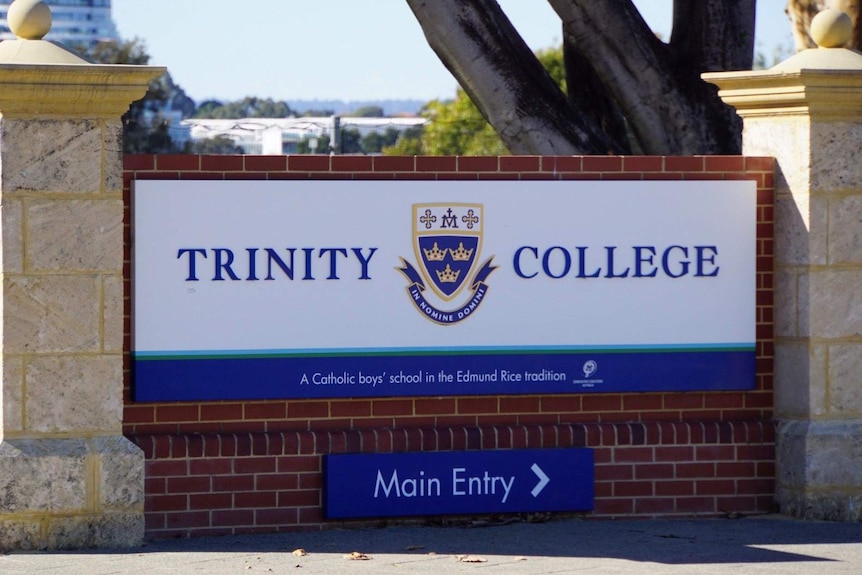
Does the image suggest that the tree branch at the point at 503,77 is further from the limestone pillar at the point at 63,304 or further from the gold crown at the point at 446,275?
the limestone pillar at the point at 63,304

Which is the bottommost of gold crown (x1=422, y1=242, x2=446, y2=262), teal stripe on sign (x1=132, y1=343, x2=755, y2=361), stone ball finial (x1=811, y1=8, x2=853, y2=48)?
teal stripe on sign (x1=132, y1=343, x2=755, y2=361)

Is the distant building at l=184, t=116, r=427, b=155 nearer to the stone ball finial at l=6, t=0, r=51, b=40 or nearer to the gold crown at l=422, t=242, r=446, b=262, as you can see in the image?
the gold crown at l=422, t=242, r=446, b=262

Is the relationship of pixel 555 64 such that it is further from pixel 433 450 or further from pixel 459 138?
pixel 433 450

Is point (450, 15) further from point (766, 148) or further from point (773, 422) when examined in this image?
point (773, 422)

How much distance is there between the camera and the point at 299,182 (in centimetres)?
775

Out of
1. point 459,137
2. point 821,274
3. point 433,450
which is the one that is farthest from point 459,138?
point 433,450

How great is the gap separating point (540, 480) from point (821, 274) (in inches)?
71.8

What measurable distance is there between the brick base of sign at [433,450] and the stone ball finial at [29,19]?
2.01 metres

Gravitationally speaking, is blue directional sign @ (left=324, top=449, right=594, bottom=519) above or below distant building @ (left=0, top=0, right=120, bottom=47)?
below

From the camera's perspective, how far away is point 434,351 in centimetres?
794

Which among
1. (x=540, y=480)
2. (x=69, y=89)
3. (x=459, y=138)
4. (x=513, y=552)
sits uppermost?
(x=459, y=138)

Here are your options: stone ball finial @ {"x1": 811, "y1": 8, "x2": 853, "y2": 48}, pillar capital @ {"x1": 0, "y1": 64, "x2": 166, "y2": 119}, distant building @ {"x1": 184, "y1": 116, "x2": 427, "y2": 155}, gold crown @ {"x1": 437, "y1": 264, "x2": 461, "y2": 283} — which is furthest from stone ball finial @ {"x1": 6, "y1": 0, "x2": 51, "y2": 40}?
distant building @ {"x1": 184, "y1": 116, "x2": 427, "y2": 155}

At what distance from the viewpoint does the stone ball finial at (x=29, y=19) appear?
7.41m

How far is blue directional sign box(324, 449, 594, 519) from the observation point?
7.78 m
